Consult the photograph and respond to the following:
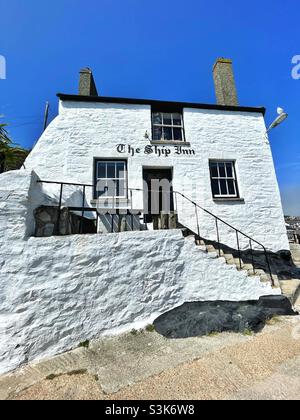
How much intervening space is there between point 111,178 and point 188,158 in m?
3.18

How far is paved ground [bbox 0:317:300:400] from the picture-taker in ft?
9.86

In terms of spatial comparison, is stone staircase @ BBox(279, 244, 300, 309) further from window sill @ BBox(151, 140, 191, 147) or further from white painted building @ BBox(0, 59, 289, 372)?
window sill @ BBox(151, 140, 191, 147)

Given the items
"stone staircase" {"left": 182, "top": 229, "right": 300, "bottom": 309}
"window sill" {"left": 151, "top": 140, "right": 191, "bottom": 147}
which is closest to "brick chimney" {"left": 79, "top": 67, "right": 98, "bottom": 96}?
"window sill" {"left": 151, "top": 140, "right": 191, "bottom": 147}

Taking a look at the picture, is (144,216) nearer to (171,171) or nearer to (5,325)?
(171,171)

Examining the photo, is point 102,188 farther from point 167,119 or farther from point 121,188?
point 167,119

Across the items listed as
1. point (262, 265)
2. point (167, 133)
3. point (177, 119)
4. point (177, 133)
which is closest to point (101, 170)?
point (167, 133)

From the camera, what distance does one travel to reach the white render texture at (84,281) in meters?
4.05

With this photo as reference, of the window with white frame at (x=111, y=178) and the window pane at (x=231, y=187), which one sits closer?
the window with white frame at (x=111, y=178)

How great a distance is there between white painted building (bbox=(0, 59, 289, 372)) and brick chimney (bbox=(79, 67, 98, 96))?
0.23 ft

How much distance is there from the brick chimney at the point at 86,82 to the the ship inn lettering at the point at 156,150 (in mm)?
3229

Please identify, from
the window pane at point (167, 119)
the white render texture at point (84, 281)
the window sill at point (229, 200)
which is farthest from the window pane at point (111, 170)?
the window sill at point (229, 200)

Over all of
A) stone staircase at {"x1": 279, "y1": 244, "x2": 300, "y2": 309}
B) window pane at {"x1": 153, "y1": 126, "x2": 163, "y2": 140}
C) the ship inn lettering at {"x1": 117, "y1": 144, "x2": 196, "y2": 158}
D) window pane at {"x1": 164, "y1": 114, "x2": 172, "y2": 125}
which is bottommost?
stone staircase at {"x1": 279, "y1": 244, "x2": 300, "y2": 309}

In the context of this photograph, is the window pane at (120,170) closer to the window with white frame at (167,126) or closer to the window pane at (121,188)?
the window pane at (121,188)
